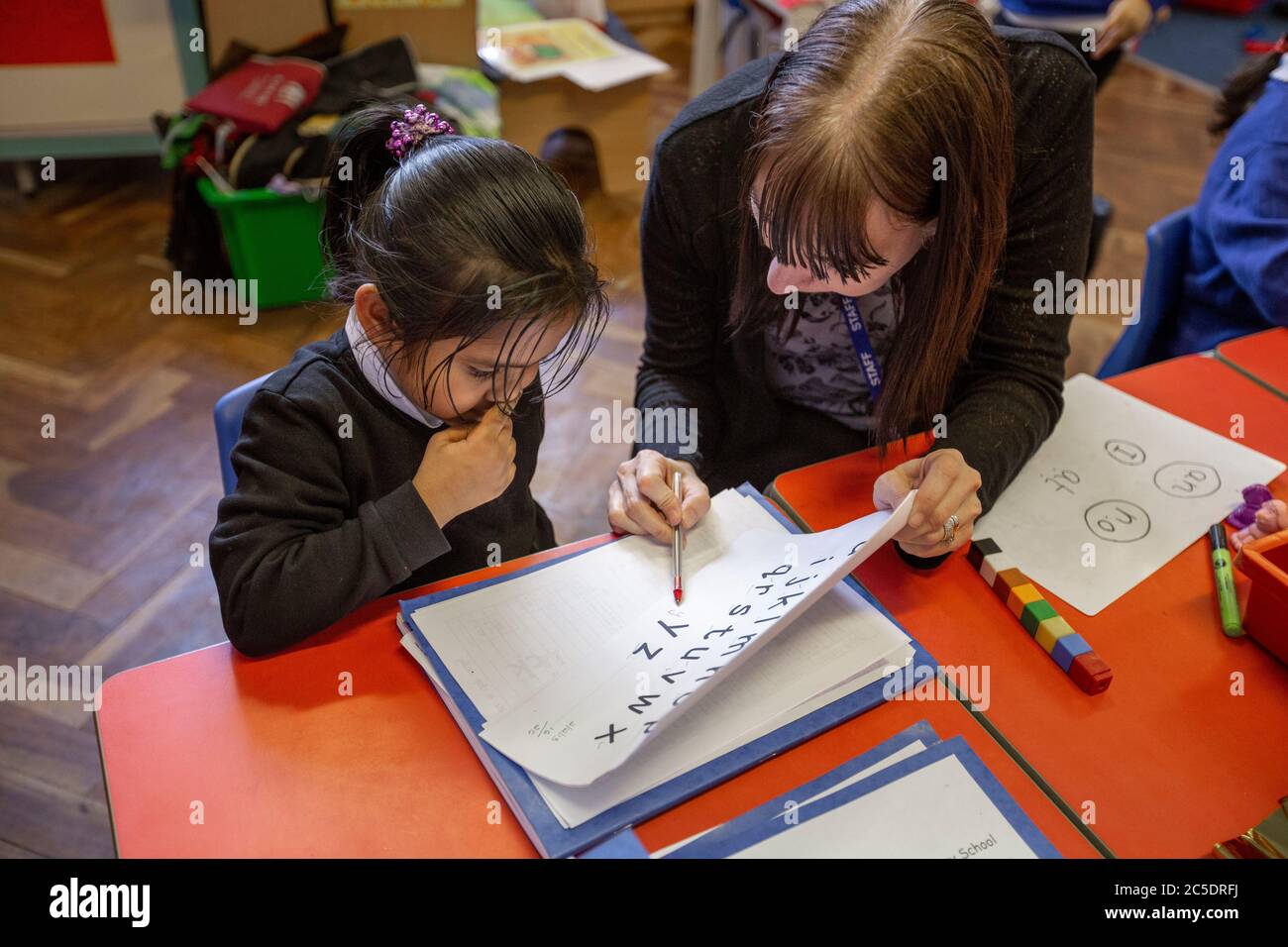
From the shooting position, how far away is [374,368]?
3.24ft

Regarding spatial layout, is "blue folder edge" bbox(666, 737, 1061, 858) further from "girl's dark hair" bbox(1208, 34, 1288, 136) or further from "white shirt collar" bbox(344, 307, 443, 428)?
"girl's dark hair" bbox(1208, 34, 1288, 136)

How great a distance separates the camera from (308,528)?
961mm

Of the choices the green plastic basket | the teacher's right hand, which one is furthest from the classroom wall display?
the teacher's right hand

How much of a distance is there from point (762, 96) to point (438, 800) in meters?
0.74

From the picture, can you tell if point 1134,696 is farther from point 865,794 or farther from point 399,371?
point 399,371

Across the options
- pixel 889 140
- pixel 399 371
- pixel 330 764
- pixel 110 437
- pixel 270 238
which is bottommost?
pixel 110 437

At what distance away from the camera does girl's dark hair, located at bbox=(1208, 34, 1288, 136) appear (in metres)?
1.72

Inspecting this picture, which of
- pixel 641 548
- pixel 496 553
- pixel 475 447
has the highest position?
pixel 475 447

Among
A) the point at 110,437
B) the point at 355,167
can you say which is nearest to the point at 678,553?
the point at 355,167

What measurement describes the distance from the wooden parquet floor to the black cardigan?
26 cm

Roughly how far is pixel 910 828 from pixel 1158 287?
1.26m

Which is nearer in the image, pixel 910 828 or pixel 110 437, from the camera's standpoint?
pixel 910 828
